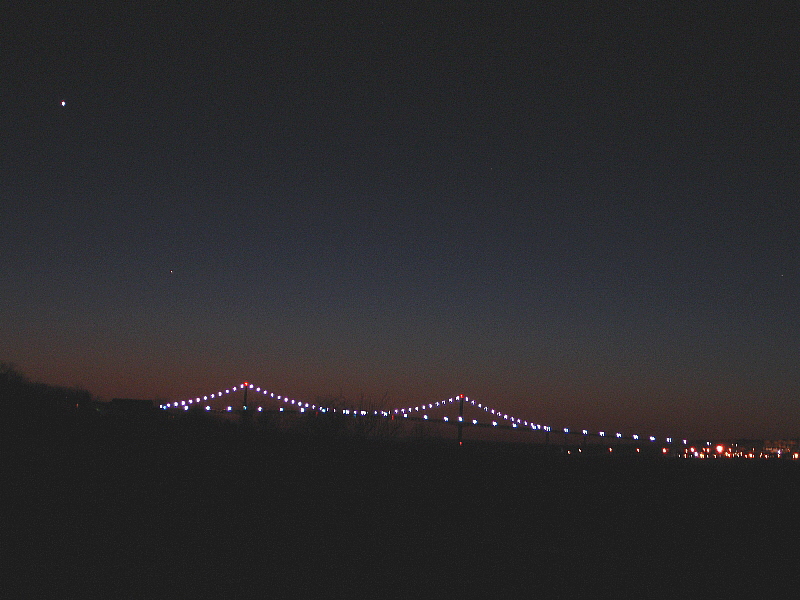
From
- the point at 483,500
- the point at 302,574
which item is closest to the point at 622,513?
the point at 483,500

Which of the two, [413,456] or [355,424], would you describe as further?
[355,424]

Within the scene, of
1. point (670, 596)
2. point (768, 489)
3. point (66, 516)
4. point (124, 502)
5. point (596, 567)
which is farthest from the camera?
point (768, 489)

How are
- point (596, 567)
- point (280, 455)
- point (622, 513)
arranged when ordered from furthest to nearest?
point (280, 455), point (622, 513), point (596, 567)

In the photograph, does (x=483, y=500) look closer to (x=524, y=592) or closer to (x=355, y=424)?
(x=524, y=592)
